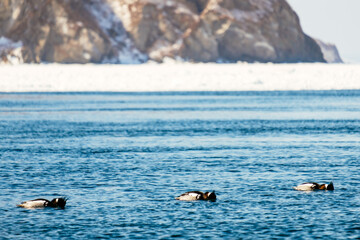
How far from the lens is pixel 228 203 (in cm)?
2172

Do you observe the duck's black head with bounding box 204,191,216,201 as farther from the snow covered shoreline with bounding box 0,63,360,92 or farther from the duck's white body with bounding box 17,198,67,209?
the snow covered shoreline with bounding box 0,63,360,92

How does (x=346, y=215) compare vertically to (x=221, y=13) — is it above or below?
below

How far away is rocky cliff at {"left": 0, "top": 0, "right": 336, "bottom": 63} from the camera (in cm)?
14575

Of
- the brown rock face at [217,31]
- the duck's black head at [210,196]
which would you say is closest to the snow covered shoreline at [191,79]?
the brown rock face at [217,31]

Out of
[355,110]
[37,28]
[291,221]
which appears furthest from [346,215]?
[37,28]

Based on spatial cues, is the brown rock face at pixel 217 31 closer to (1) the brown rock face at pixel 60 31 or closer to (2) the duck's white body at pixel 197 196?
(1) the brown rock face at pixel 60 31

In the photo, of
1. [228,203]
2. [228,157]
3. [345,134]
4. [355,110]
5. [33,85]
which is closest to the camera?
[228,203]

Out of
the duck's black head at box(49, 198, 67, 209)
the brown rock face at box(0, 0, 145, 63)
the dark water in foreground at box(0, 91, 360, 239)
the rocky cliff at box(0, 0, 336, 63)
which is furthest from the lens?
the rocky cliff at box(0, 0, 336, 63)

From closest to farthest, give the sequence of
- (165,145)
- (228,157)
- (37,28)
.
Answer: (228,157)
(165,145)
(37,28)

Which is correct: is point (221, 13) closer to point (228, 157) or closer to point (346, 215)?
point (228, 157)

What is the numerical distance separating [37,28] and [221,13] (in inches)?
1405

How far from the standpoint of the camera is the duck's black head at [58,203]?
20.8 meters

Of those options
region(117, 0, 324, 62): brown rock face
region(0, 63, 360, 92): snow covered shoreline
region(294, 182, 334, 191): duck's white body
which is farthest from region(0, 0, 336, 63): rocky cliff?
region(294, 182, 334, 191): duck's white body

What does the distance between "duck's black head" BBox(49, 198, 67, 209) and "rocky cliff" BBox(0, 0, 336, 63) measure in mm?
124755
